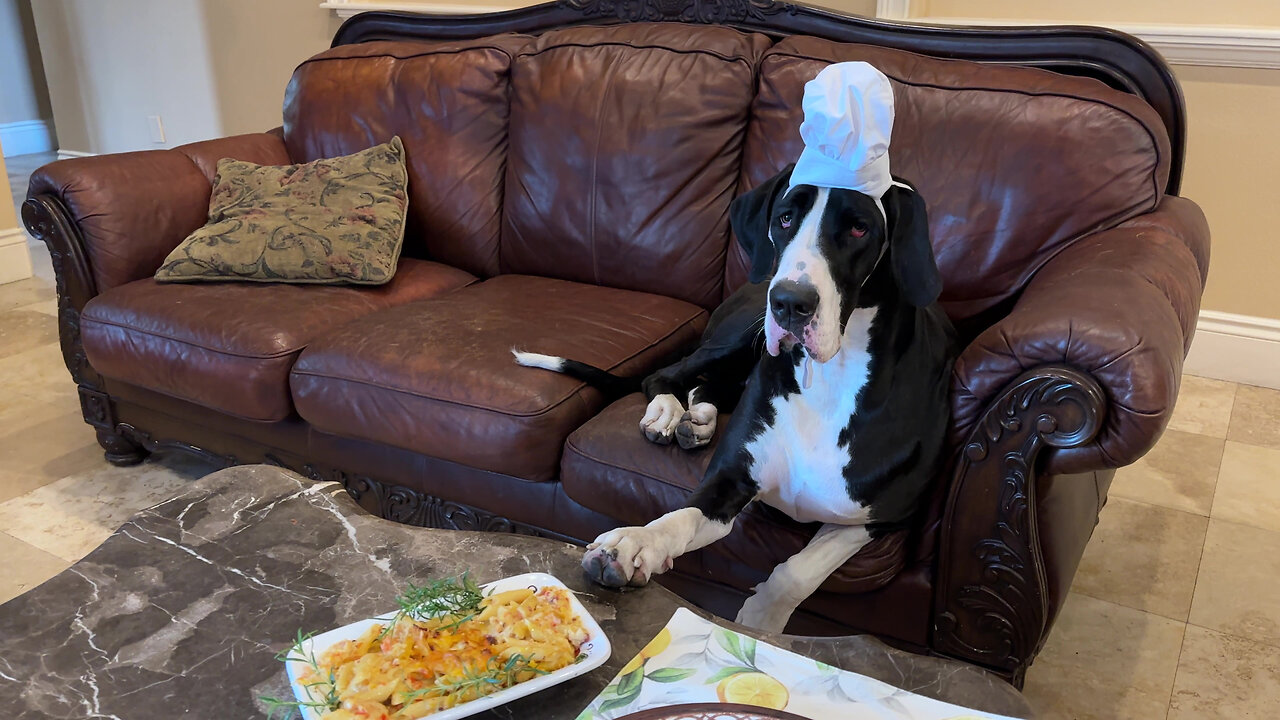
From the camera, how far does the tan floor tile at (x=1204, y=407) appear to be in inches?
102

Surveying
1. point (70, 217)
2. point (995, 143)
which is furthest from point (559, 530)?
point (70, 217)

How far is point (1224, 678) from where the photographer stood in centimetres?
166

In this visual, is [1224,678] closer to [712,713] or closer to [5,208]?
[712,713]

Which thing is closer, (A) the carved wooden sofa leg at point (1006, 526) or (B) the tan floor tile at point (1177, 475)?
(A) the carved wooden sofa leg at point (1006, 526)

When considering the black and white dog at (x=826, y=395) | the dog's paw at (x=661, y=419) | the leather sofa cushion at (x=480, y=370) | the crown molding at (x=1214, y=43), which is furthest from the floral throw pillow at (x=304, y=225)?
the crown molding at (x=1214, y=43)

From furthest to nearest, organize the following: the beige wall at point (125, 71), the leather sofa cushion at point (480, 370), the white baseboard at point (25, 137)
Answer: the white baseboard at point (25, 137) < the beige wall at point (125, 71) < the leather sofa cushion at point (480, 370)

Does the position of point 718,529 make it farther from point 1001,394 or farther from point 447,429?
point 447,429

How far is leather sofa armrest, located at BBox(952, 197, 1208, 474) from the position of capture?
1.21m

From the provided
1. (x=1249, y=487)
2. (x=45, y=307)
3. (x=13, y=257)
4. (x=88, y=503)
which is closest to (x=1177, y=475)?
(x=1249, y=487)

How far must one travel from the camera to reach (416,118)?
2.53m

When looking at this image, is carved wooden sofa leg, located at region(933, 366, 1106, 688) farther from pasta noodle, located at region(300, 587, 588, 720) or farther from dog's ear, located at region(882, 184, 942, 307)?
pasta noodle, located at region(300, 587, 588, 720)

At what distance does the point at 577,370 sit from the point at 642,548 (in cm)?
63

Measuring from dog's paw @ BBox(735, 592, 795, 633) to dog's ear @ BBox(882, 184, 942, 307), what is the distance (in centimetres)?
51

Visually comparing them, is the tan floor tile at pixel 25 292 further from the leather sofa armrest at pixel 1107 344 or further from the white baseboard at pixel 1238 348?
the white baseboard at pixel 1238 348
